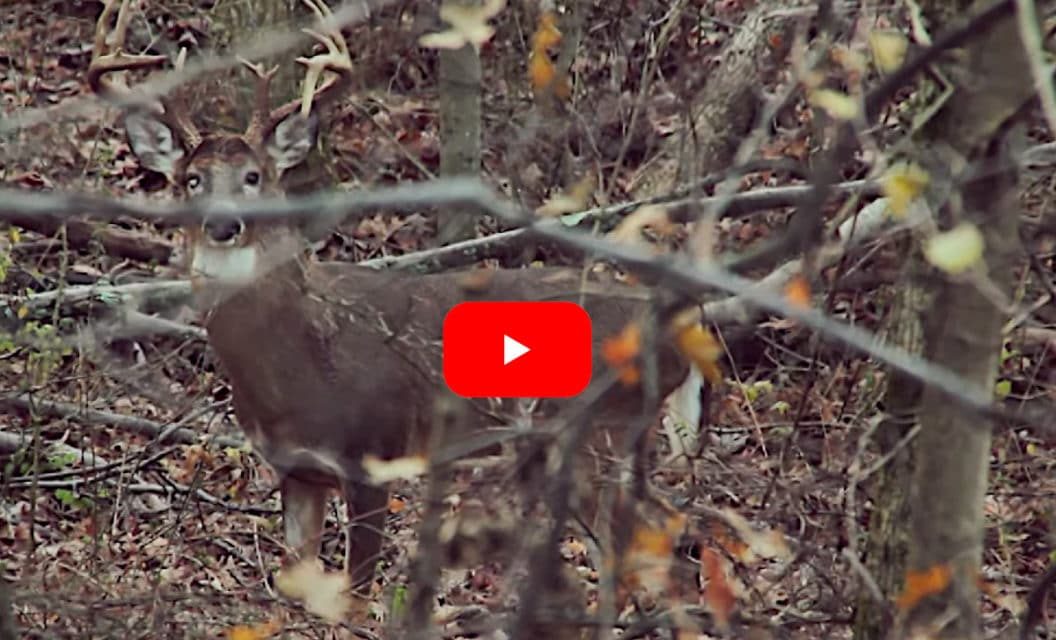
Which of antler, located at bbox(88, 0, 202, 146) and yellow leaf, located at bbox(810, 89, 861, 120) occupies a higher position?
antler, located at bbox(88, 0, 202, 146)

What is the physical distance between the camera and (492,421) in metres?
6.20

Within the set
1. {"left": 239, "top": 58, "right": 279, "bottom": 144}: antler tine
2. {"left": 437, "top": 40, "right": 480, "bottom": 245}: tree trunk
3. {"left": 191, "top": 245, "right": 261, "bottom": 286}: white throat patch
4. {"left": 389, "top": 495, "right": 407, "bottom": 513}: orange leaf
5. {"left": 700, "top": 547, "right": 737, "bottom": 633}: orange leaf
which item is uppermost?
{"left": 437, "top": 40, "right": 480, "bottom": 245}: tree trunk

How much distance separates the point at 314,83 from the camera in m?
7.06

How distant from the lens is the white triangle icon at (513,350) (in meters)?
3.78

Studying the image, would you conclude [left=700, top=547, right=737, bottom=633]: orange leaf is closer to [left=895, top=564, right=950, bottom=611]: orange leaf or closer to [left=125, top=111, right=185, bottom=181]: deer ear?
[left=895, top=564, right=950, bottom=611]: orange leaf

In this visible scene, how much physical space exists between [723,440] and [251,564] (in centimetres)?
189

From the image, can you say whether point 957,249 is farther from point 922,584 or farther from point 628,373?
point 922,584

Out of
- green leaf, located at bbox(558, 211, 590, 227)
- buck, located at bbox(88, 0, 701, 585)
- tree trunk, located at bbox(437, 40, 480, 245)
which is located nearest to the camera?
green leaf, located at bbox(558, 211, 590, 227)

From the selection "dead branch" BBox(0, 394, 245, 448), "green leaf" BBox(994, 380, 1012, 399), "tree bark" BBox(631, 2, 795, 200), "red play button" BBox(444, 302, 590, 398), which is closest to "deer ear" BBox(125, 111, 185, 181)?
"dead branch" BBox(0, 394, 245, 448)

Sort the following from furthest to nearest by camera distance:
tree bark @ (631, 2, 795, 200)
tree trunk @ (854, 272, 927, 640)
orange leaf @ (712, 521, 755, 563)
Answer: tree bark @ (631, 2, 795, 200) → tree trunk @ (854, 272, 927, 640) → orange leaf @ (712, 521, 755, 563)

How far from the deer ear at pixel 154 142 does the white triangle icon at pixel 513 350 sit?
3602 mm

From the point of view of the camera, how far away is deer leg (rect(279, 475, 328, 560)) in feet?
22.8

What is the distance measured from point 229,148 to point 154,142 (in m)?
0.35

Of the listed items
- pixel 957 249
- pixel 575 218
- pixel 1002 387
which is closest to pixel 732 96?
pixel 575 218
